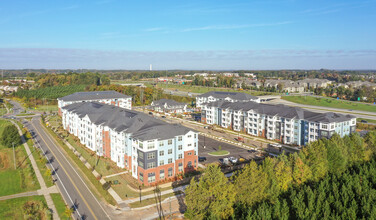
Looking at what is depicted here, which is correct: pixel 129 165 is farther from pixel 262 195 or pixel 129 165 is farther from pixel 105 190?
pixel 262 195

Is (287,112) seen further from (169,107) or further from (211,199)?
(169,107)

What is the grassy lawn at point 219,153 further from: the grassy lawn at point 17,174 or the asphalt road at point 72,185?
the grassy lawn at point 17,174

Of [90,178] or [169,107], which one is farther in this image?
[169,107]

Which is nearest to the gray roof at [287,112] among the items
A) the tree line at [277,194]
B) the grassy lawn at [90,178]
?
the tree line at [277,194]

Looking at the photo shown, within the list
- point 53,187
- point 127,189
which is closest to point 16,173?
point 53,187

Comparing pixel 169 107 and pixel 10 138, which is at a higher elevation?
pixel 169 107

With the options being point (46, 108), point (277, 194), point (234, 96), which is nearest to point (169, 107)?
point (234, 96)
